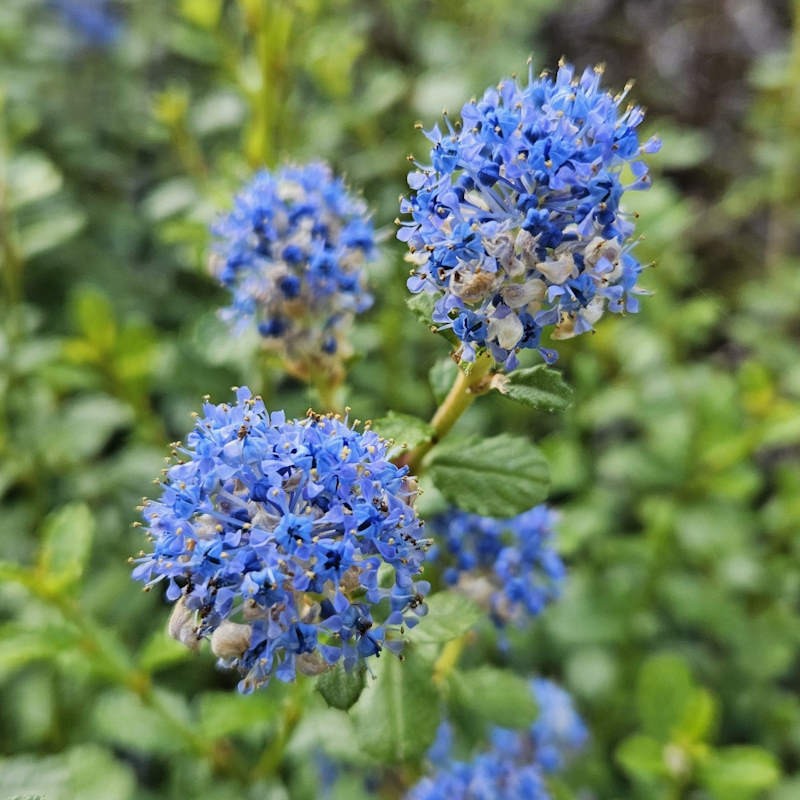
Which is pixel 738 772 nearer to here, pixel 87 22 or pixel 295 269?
pixel 295 269

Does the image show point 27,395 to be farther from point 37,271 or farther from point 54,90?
point 54,90

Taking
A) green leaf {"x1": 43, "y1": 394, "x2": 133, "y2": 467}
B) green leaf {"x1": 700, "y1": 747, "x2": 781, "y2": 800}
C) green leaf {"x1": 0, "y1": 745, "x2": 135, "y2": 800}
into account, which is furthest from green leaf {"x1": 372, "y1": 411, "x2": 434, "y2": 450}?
green leaf {"x1": 43, "y1": 394, "x2": 133, "y2": 467}

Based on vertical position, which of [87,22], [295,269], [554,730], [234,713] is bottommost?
[554,730]

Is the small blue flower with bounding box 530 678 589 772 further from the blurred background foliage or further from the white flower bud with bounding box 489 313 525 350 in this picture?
the white flower bud with bounding box 489 313 525 350

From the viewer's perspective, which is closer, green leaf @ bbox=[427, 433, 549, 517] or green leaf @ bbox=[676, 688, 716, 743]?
green leaf @ bbox=[427, 433, 549, 517]

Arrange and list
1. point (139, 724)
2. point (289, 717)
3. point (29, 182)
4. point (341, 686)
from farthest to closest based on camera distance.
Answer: point (29, 182), point (139, 724), point (289, 717), point (341, 686)

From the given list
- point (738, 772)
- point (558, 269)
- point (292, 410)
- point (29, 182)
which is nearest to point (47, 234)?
point (29, 182)

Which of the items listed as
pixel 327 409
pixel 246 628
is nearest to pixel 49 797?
pixel 246 628
